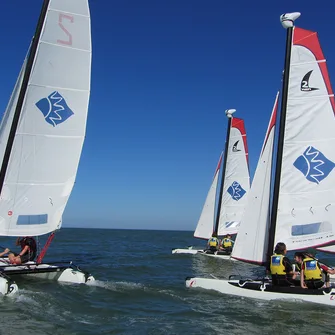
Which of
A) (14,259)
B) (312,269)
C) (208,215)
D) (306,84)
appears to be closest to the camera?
(312,269)

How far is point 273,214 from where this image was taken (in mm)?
11086

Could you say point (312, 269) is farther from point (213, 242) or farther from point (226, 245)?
point (213, 242)

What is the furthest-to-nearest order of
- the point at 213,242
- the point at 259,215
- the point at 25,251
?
the point at 213,242
the point at 25,251
the point at 259,215

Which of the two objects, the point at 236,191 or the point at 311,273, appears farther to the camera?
the point at 236,191

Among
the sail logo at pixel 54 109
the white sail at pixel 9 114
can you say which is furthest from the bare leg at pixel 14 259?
the sail logo at pixel 54 109

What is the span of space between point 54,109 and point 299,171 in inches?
281

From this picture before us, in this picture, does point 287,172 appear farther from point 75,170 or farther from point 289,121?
point 75,170

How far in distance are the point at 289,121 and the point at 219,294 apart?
5041mm

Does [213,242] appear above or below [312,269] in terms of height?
below

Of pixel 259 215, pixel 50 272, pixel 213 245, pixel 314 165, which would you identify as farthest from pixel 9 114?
pixel 213 245

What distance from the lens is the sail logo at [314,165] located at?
11.1 metres

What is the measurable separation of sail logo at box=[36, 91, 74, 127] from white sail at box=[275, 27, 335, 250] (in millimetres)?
6385

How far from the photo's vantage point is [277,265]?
10.0 meters

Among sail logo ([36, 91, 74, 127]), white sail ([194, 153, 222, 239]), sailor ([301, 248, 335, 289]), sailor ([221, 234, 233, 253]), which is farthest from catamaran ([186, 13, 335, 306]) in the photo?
white sail ([194, 153, 222, 239])
